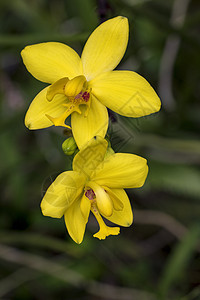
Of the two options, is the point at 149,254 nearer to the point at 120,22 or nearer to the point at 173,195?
the point at 173,195

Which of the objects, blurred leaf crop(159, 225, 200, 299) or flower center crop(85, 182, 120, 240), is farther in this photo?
blurred leaf crop(159, 225, 200, 299)

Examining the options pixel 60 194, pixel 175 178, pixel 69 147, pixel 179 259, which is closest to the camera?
pixel 60 194

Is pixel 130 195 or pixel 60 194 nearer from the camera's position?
pixel 60 194

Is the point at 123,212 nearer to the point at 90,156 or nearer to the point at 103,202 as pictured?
the point at 103,202

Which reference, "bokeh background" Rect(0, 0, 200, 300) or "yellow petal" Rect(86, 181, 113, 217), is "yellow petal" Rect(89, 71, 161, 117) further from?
"bokeh background" Rect(0, 0, 200, 300)

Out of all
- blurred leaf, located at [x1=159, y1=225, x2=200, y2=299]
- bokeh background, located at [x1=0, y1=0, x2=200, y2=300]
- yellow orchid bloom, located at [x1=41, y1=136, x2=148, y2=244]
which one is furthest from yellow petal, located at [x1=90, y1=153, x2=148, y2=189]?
blurred leaf, located at [x1=159, y1=225, x2=200, y2=299]

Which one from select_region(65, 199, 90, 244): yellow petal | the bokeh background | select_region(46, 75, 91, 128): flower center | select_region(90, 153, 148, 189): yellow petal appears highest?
select_region(46, 75, 91, 128): flower center

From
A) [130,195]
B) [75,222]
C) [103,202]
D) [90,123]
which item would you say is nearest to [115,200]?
[103,202]
